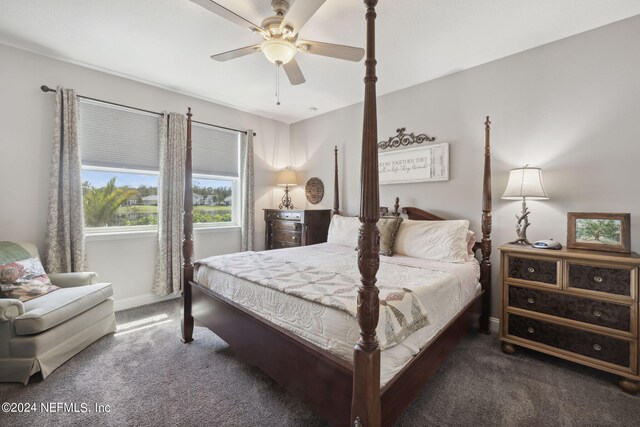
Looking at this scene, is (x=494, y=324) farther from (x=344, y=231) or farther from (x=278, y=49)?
(x=278, y=49)

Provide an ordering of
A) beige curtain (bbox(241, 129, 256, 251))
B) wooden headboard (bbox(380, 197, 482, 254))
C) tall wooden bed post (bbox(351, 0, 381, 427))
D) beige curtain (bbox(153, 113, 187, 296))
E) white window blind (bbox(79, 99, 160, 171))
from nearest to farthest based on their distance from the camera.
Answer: tall wooden bed post (bbox(351, 0, 381, 427)) → white window blind (bbox(79, 99, 160, 171)) → wooden headboard (bbox(380, 197, 482, 254)) → beige curtain (bbox(153, 113, 187, 296)) → beige curtain (bbox(241, 129, 256, 251))

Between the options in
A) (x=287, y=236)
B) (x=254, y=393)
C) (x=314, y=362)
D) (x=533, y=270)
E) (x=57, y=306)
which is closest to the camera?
(x=314, y=362)

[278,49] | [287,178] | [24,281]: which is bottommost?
[24,281]

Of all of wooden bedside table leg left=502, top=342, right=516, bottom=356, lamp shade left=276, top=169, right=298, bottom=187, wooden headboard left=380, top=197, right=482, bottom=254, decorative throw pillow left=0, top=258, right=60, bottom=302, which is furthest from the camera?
lamp shade left=276, top=169, right=298, bottom=187

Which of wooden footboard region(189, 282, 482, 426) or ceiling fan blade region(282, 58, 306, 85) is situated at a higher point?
ceiling fan blade region(282, 58, 306, 85)

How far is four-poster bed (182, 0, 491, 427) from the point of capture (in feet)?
3.62

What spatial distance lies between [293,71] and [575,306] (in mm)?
2842

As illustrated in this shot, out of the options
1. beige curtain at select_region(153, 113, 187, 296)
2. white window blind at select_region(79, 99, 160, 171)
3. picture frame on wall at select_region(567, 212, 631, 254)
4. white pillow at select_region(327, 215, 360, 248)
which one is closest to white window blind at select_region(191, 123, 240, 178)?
beige curtain at select_region(153, 113, 187, 296)

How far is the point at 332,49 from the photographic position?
2.02 meters

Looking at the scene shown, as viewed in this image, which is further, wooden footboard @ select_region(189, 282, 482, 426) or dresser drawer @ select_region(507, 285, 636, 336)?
dresser drawer @ select_region(507, 285, 636, 336)

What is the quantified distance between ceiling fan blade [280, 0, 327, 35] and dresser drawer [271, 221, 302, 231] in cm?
251

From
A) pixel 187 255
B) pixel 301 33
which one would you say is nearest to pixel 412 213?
pixel 301 33

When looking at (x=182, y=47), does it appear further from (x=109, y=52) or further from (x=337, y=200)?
(x=337, y=200)

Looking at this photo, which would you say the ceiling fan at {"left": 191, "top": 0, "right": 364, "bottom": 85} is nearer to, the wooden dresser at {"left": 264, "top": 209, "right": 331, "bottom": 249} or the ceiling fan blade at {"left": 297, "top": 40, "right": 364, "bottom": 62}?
the ceiling fan blade at {"left": 297, "top": 40, "right": 364, "bottom": 62}
